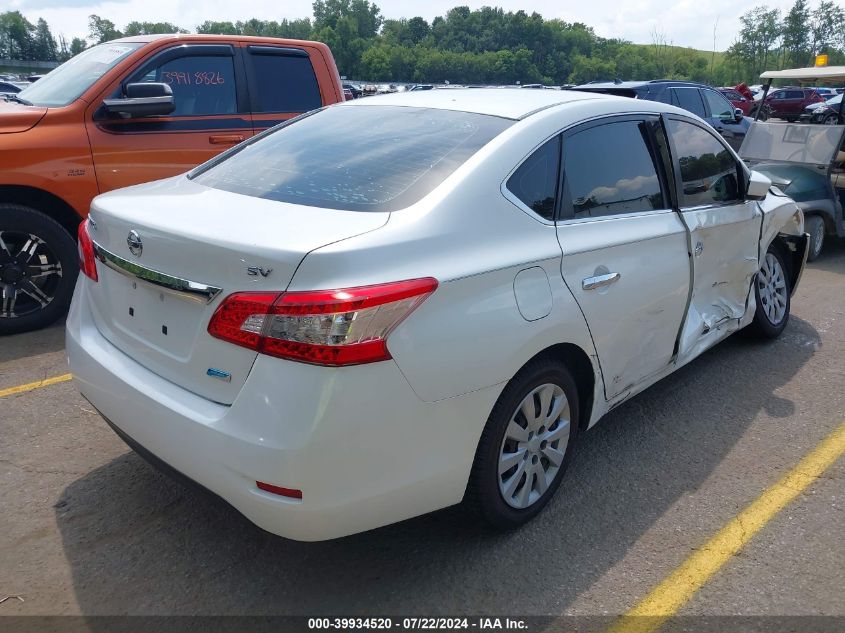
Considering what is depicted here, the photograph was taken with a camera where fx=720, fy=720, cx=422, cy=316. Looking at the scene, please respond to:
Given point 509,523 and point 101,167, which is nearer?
point 509,523

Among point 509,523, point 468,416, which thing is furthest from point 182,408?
point 509,523

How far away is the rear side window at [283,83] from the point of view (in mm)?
5879

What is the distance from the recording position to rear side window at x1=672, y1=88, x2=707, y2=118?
11.5 metres

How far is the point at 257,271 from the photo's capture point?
2.17 metres

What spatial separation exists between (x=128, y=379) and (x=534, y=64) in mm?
96165

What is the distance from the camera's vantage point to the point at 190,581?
2576 millimetres

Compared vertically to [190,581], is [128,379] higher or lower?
higher

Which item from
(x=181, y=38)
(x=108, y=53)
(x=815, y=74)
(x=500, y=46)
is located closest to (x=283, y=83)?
(x=181, y=38)

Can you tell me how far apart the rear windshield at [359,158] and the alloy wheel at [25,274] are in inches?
86.0

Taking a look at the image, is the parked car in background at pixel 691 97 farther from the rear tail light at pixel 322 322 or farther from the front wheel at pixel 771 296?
the rear tail light at pixel 322 322

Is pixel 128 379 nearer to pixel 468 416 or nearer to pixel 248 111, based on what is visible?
pixel 468 416

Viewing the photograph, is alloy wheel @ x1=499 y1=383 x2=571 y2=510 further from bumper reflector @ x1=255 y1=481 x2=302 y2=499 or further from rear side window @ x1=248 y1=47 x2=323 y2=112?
rear side window @ x1=248 y1=47 x2=323 y2=112

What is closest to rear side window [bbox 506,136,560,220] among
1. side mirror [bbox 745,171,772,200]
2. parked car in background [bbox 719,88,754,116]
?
side mirror [bbox 745,171,772,200]

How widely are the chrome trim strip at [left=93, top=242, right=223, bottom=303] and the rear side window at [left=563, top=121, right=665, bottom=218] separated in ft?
5.04
